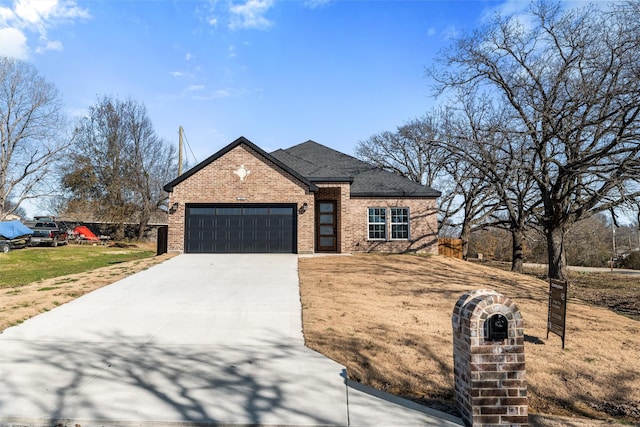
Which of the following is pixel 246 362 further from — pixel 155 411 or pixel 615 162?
pixel 615 162

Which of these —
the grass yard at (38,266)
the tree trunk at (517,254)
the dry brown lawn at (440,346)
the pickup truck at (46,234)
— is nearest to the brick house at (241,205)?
the grass yard at (38,266)

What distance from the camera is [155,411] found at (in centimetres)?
405

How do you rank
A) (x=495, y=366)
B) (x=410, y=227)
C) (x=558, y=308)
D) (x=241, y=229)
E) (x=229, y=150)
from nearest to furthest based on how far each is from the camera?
(x=495, y=366), (x=558, y=308), (x=241, y=229), (x=229, y=150), (x=410, y=227)

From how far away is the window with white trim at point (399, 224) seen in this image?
67.9 feet

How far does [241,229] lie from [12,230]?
16.6m

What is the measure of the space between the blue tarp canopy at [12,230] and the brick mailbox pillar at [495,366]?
28.1 metres

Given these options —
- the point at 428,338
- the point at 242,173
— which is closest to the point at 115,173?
the point at 242,173

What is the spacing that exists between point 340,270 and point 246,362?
860 cm

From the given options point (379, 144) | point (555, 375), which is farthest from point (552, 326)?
point (379, 144)

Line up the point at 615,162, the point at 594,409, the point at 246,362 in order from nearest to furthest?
the point at 594,409, the point at 246,362, the point at 615,162

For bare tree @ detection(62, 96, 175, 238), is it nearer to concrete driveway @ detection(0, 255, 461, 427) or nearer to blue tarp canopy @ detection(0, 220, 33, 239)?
blue tarp canopy @ detection(0, 220, 33, 239)

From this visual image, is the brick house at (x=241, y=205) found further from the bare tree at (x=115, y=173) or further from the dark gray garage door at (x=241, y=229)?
the bare tree at (x=115, y=173)

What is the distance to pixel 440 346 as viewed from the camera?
6.48m

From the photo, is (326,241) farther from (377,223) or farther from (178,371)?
(178,371)
